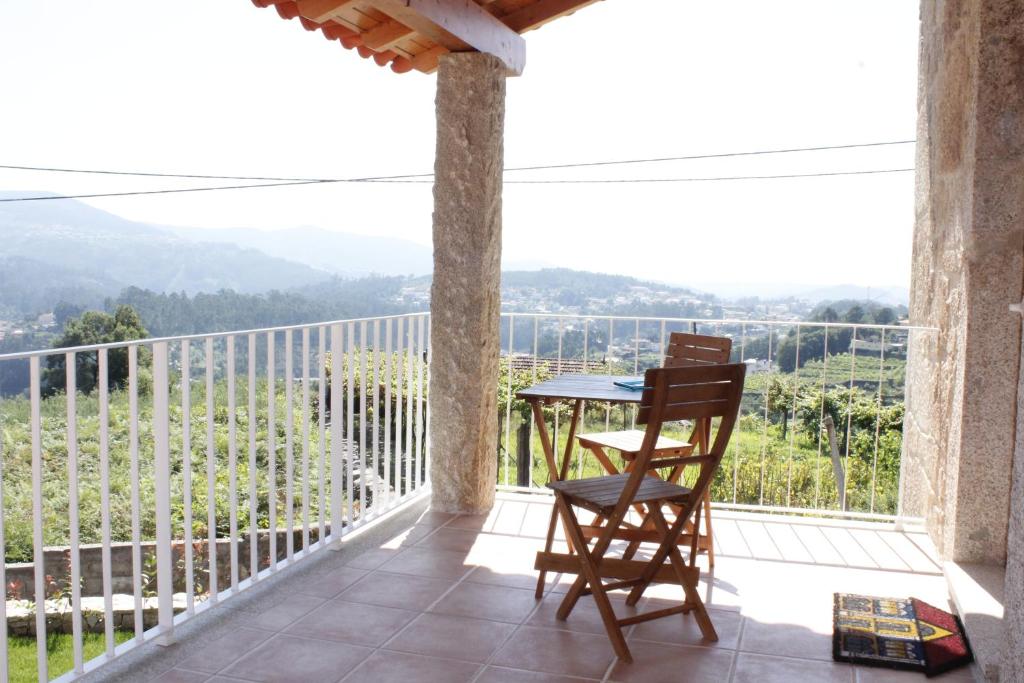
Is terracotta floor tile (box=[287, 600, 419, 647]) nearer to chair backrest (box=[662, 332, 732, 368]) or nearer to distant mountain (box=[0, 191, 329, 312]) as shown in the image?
chair backrest (box=[662, 332, 732, 368])

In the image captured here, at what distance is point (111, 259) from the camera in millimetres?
20453

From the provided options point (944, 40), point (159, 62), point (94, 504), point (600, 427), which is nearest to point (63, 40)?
point (159, 62)

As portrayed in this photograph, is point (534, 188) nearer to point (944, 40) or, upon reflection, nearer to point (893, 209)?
point (893, 209)

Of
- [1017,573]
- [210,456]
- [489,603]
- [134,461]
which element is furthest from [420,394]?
[1017,573]

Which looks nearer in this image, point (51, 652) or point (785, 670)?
point (785, 670)

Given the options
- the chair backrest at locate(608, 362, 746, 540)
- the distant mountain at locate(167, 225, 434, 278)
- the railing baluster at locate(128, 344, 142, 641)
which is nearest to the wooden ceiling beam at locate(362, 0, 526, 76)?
the railing baluster at locate(128, 344, 142, 641)

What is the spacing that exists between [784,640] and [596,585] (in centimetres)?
69

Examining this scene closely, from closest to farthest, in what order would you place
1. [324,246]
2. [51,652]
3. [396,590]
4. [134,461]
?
[134,461] < [396,590] < [51,652] < [324,246]

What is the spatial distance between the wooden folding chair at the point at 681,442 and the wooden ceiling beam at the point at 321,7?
6.62 feet

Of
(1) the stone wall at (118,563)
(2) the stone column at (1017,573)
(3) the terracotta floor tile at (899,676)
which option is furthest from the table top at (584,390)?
(1) the stone wall at (118,563)

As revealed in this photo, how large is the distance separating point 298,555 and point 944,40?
3.61m

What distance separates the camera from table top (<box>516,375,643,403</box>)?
370cm

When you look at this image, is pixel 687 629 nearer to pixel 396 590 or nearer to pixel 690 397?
pixel 690 397

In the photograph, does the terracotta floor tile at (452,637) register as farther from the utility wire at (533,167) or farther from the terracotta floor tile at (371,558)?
the utility wire at (533,167)
